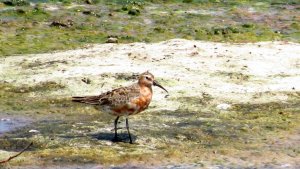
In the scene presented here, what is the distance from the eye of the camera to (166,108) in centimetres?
1599

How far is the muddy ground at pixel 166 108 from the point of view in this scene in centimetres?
1291

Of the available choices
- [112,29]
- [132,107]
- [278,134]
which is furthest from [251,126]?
[112,29]

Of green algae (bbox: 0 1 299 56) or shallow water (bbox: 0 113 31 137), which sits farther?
green algae (bbox: 0 1 299 56)

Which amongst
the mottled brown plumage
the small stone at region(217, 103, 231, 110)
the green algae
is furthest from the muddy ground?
the green algae

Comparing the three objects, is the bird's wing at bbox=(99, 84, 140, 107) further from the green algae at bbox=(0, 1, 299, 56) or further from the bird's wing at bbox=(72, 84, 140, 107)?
the green algae at bbox=(0, 1, 299, 56)

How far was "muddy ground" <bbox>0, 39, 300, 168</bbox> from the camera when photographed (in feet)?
42.3

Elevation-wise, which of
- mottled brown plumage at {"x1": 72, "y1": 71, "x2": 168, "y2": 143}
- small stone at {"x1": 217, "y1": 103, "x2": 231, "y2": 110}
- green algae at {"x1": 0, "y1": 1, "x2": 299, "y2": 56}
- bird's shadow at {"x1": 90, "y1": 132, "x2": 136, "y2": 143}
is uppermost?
mottled brown plumage at {"x1": 72, "y1": 71, "x2": 168, "y2": 143}

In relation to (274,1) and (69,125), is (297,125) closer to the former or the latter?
(69,125)

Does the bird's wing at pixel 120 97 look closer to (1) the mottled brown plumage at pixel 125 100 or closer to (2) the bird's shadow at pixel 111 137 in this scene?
(1) the mottled brown plumage at pixel 125 100

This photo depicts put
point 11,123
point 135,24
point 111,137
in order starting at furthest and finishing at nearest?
1. point 135,24
2. point 11,123
3. point 111,137

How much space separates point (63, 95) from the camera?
671 inches

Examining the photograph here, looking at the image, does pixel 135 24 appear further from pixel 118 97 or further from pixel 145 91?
pixel 118 97

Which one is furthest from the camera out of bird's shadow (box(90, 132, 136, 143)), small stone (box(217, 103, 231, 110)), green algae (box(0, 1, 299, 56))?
green algae (box(0, 1, 299, 56))

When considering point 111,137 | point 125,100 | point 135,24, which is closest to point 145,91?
point 125,100
